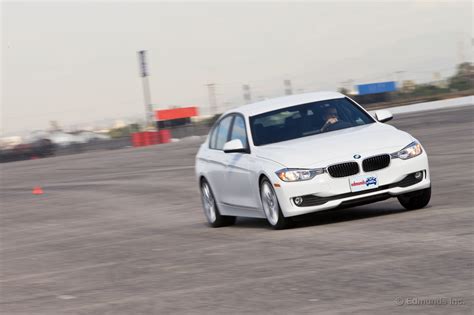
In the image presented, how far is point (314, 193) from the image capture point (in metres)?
11.6

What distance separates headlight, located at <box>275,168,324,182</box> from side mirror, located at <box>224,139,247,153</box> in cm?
113

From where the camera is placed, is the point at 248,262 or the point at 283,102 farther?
the point at 283,102

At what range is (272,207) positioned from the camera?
12023 millimetres

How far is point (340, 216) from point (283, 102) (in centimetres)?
163

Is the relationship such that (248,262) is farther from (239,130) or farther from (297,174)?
(239,130)

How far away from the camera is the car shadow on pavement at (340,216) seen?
12.3 meters

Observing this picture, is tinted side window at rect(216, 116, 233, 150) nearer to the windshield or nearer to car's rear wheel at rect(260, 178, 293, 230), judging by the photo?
the windshield

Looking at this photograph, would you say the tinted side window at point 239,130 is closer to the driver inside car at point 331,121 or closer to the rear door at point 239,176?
the rear door at point 239,176

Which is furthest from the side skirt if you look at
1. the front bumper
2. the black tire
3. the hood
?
the black tire

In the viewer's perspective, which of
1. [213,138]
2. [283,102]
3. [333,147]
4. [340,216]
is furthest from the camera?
[213,138]

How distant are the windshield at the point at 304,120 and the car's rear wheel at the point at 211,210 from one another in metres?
1.49

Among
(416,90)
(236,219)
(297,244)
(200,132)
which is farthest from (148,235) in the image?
(416,90)

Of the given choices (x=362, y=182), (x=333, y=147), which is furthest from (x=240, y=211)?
(x=362, y=182)

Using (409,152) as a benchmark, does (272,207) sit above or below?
below
